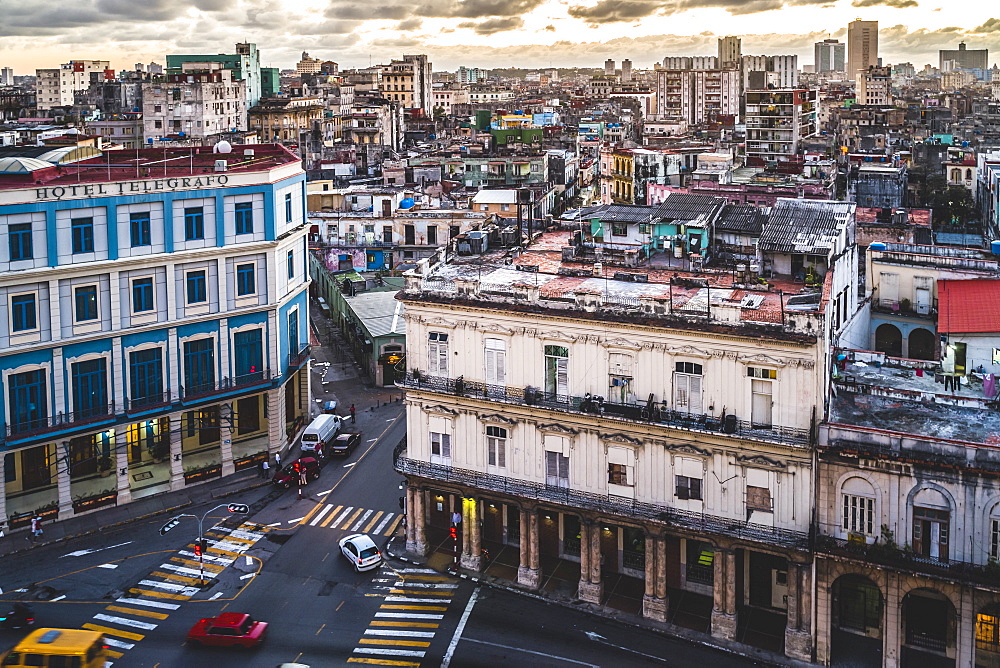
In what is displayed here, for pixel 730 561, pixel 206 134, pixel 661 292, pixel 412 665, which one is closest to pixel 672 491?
pixel 730 561

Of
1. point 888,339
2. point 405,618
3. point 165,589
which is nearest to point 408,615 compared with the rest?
point 405,618

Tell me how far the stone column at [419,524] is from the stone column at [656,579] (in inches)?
546

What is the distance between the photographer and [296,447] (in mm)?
74000

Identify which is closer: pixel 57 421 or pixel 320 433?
pixel 57 421

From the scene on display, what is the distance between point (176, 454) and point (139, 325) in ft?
29.7

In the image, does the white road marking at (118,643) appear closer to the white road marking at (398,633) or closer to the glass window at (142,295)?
the white road marking at (398,633)

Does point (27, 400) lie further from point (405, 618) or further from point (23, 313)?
point (405, 618)

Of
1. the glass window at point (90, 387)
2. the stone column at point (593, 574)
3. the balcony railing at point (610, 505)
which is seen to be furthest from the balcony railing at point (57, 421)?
the stone column at point (593, 574)

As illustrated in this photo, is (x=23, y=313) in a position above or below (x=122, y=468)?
above

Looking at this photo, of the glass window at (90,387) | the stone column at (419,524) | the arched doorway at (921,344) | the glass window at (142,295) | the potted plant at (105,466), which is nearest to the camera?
the stone column at (419,524)

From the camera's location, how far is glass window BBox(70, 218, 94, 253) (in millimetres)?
60594

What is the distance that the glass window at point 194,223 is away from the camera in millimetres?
65062

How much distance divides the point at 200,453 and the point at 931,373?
159ft

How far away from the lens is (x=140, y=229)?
63.2 metres
